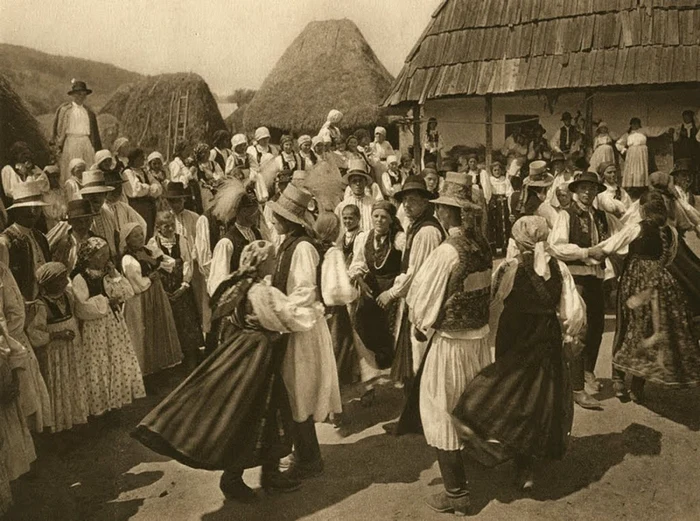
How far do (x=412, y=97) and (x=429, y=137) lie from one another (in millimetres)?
1675

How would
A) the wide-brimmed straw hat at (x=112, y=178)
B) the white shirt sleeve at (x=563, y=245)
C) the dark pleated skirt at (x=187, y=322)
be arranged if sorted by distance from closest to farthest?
the white shirt sleeve at (x=563, y=245) → the dark pleated skirt at (x=187, y=322) → the wide-brimmed straw hat at (x=112, y=178)

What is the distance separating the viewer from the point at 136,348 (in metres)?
6.31

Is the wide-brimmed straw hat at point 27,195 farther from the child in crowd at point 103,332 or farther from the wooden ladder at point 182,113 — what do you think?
the wooden ladder at point 182,113

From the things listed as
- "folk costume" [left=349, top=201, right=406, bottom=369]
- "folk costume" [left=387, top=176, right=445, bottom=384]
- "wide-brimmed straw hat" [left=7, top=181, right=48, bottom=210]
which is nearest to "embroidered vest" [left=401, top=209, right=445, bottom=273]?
"folk costume" [left=387, top=176, right=445, bottom=384]

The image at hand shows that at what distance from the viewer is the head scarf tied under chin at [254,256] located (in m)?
4.16

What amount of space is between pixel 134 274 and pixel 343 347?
1868 millimetres

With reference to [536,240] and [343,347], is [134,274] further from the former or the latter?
[536,240]

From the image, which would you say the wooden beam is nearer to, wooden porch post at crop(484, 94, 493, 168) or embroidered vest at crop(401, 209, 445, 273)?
wooden porch post at crop(484, 94, 493, 168)

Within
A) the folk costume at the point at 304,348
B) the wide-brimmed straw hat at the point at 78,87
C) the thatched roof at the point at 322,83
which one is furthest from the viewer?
the thatched roof at the point at 322,83

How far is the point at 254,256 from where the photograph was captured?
416cm

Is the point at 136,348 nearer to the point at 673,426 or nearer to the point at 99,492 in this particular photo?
the point at 99,492

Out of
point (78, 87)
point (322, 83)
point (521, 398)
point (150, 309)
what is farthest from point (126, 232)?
point (322, 83)

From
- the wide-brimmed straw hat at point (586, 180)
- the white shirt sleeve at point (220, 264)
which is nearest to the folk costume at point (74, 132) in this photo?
the white shirt sleeve at point (220, 264)

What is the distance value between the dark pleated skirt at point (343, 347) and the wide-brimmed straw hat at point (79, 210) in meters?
2.10
